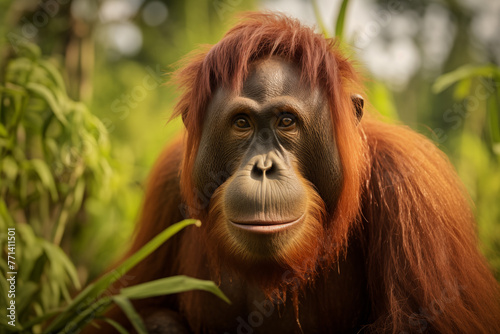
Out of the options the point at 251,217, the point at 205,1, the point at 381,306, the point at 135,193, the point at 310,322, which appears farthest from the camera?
the point at 205,1

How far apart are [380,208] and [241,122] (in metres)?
0.77

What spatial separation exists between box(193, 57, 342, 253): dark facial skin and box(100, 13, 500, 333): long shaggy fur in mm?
54

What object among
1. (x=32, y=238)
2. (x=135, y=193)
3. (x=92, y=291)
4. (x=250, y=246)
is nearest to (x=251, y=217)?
(x=250, y=246)

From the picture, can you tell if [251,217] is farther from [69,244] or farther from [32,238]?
[69,244]

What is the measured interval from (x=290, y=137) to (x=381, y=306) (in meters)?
0.87

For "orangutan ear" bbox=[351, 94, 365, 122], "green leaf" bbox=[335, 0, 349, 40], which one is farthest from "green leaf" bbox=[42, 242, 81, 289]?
"green leaf" bbox=[335, 0, 349, 40]

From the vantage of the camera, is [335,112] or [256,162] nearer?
[256,162]

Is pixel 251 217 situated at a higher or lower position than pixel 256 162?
lower

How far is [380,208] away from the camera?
2191 mm

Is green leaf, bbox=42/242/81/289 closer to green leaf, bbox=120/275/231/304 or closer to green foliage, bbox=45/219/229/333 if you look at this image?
green foliage, bbox=45/219/229/333

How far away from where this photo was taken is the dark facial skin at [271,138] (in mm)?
1832

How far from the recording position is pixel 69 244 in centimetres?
362

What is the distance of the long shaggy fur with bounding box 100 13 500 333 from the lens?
77.7 inches

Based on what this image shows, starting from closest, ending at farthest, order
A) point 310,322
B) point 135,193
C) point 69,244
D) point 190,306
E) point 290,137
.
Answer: point 290,137
point 310,322
point 190,306
point 69,244
point 135,193
